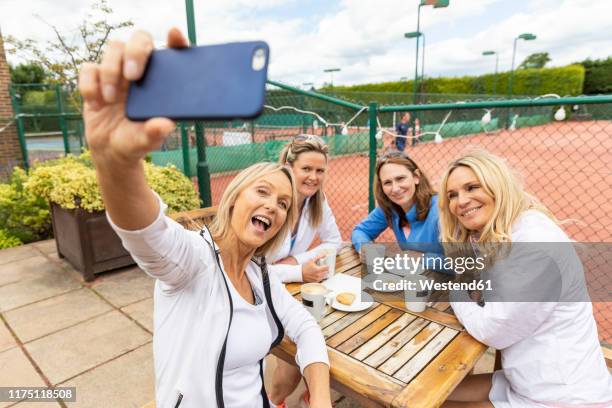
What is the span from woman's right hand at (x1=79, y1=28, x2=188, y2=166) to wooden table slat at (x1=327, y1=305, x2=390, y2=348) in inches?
44.1

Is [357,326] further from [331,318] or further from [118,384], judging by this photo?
[118,384]

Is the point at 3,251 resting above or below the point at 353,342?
below

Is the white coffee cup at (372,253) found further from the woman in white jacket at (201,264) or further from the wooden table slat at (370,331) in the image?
the woman in white jacket at (201,264)

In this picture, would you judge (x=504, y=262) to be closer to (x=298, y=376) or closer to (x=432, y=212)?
(x=432, y=212)

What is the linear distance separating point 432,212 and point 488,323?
1.13 meters

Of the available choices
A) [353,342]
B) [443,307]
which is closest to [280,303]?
[353,342]

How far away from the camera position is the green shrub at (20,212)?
511 centimetres

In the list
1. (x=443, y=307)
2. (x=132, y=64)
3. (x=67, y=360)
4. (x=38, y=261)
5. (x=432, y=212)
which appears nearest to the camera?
(x=132, y=64)

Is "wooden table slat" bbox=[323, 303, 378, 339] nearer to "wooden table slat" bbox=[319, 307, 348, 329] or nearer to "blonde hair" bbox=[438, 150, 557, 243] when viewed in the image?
"wooden table slat" bbox=[319, 307, 348, 329]

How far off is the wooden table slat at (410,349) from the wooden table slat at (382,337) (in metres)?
0.07

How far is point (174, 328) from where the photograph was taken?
125 centimetres

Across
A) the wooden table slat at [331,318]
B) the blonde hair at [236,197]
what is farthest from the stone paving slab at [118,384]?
the blonde hair at [236,197]

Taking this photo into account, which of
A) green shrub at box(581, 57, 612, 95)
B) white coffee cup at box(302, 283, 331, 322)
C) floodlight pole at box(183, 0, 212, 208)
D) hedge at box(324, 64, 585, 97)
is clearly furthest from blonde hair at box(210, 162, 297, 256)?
green shrub at box(581, 57, 612, 95)

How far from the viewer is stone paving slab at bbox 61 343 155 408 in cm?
235
